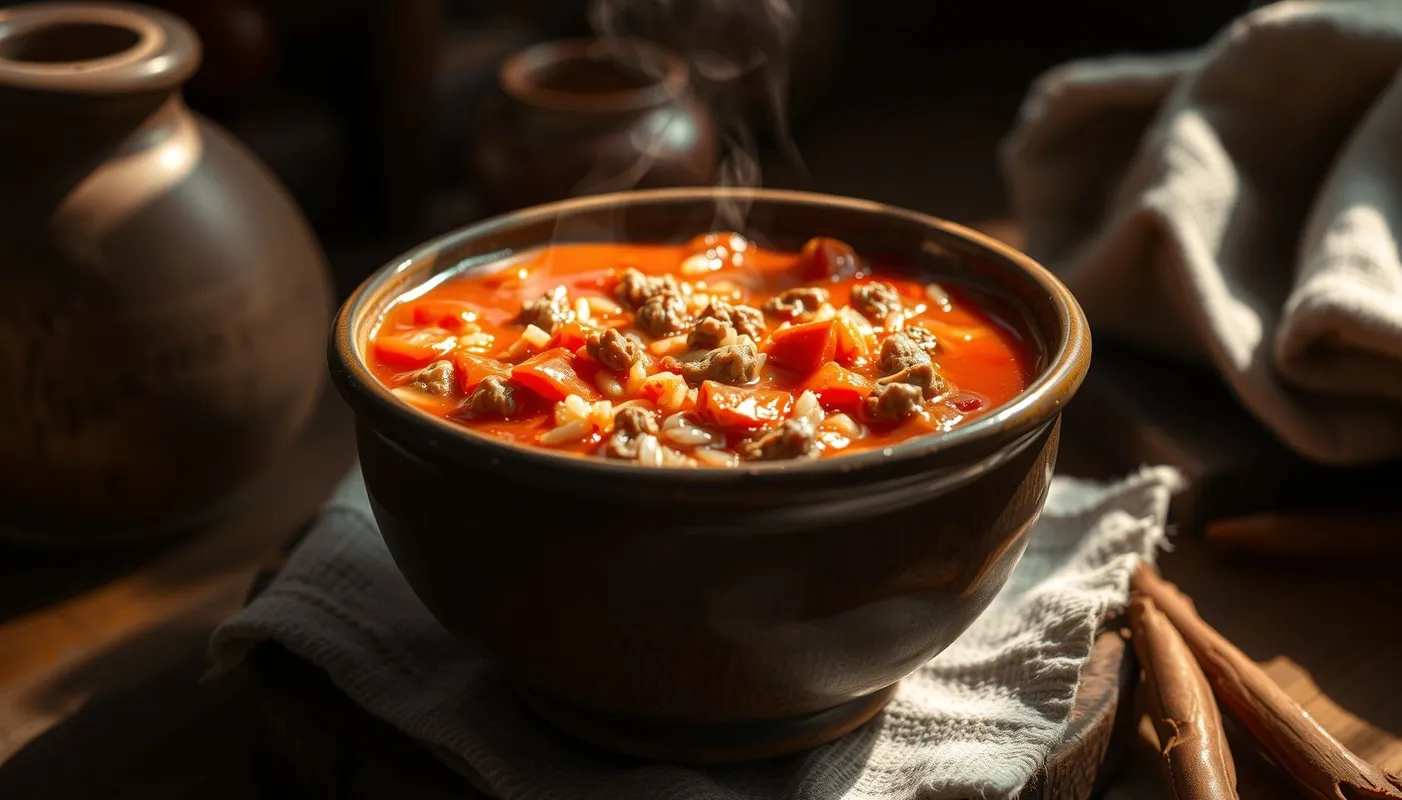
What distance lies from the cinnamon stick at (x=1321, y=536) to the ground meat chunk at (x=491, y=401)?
4.33ft

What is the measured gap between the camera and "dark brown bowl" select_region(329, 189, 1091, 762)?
1302mm

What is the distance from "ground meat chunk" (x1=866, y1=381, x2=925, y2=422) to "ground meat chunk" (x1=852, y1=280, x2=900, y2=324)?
0.30 m

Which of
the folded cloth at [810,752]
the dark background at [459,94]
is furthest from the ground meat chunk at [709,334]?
the dark background at [459,94]

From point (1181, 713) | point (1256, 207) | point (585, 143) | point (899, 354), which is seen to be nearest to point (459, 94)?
point (585, 143)

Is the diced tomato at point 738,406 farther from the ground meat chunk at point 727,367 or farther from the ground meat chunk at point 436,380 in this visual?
the ground meat chunk at point 436,380

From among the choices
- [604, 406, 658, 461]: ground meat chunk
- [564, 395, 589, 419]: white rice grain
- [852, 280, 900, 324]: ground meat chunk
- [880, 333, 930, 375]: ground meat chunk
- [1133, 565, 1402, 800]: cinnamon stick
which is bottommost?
[1133, 565, 1402, 800]: cinnamon stick

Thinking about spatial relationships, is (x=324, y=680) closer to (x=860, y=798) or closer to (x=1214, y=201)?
(x=860, y=798)

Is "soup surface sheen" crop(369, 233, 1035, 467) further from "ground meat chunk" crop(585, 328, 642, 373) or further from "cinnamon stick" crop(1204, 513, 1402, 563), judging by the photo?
"cinnamon stick" crop(1204, 513, 1402, 563)

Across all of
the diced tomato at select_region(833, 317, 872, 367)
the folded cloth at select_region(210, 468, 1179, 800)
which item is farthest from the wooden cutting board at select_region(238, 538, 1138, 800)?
the diced tomato at select_region(833, 317, 872, 367)

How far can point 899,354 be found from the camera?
164cm

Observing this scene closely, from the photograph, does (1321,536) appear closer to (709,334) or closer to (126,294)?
(709,334)

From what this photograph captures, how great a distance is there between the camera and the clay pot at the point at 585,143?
3.20 m

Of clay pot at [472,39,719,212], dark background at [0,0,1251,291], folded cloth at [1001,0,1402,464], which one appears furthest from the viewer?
dark background at [0,0,1251,291]

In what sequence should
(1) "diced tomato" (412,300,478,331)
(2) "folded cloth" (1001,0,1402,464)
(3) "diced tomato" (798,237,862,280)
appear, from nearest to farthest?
(1) "diced tomato" (412,300,478,331), (3) "diced tomato" (798,237,862,280), (2) "folded cloth" (1001,0,1402,464)
